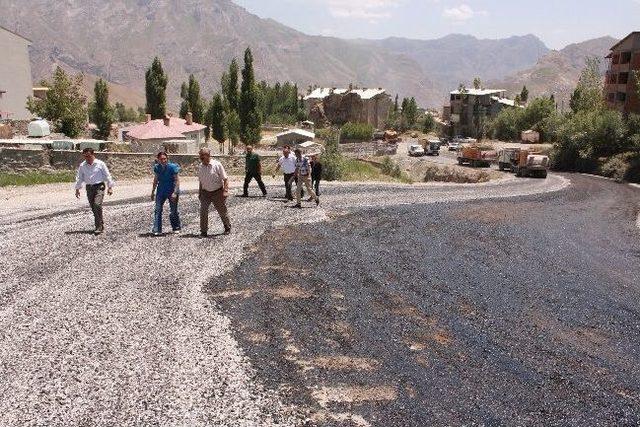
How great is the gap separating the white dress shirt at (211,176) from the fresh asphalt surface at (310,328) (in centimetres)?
138

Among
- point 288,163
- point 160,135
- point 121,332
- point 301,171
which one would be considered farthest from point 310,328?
point 160,135

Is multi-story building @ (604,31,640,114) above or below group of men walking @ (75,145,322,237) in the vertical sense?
above

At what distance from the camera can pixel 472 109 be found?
→ 4422 inches

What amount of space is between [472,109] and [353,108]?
2395 centimetres

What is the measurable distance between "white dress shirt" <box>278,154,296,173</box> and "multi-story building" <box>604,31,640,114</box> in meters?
57.4

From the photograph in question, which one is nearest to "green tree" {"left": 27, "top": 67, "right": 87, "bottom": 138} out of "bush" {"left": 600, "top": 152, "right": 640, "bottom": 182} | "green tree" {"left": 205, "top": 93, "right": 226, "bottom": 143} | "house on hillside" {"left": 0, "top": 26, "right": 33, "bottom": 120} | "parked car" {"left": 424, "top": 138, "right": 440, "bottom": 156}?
"green tree" {"left": 205, "top": 93, "right": 226, "bottom": 143}

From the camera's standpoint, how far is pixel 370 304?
32.9 feet

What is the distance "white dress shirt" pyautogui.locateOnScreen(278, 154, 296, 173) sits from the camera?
19.9 m

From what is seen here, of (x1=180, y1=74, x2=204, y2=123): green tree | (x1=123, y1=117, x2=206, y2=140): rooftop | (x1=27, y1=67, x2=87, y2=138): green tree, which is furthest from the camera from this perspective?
(x1=180, y1=74, x2=204, y2=123): green tree

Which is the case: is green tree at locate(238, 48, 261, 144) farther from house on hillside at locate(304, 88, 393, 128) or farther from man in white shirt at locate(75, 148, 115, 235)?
house on hillside at locate(304, 88, 393, 128)

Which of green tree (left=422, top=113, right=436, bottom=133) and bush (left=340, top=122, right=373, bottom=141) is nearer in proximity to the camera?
bush (left=340, top=122, right=373, bottom=141)

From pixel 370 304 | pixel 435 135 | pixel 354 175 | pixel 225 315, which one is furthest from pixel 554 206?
pixel 435 135

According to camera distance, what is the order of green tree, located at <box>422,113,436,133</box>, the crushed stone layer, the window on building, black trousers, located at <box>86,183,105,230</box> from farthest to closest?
green tree, located at <box>422,113,436,133</box> < the window on building < black trousers, located at <box>86,183,105,230</box> < the crushed stone layer

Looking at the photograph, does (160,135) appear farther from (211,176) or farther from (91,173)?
(211,176)
